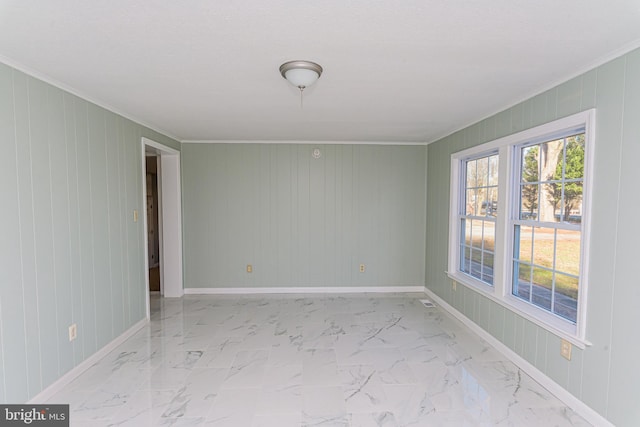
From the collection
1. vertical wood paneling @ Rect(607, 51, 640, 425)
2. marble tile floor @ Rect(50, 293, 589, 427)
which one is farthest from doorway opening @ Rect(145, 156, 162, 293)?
vertical wood paneling @ Rect(607, 51, 640, 425)

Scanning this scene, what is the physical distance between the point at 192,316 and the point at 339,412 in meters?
2.54

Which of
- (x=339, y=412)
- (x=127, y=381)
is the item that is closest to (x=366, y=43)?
(x=339, y=412)

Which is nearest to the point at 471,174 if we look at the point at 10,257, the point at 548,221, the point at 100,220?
the point at 548,221

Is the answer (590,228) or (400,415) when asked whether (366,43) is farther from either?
(400,415)

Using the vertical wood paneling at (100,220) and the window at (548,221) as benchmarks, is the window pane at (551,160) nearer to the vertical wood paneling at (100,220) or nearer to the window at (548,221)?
the window at (548,221)

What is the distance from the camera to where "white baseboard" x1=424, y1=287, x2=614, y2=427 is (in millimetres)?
2047

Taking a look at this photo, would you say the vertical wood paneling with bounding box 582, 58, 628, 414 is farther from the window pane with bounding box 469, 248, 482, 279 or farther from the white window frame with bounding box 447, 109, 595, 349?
the window pane with bounding box 469, 248, 482, 279

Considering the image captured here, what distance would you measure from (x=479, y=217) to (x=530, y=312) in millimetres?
1276

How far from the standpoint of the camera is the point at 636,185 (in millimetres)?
1805

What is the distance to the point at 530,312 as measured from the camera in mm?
2654

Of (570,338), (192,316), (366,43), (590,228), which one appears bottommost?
(192,316)

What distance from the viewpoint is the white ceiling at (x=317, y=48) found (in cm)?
147

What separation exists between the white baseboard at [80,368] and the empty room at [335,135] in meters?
0.02

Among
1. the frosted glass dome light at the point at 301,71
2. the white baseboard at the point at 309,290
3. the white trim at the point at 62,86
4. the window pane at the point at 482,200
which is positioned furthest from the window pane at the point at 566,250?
the white trim at the point at 62,86
